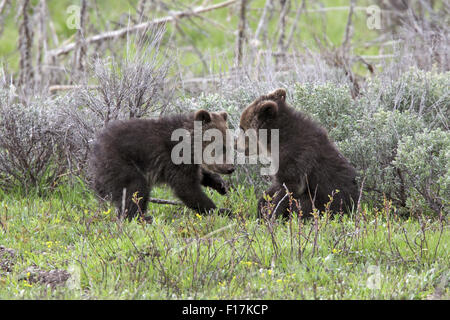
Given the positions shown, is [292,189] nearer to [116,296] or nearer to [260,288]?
[260,288]

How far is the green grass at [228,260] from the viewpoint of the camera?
17.3ft

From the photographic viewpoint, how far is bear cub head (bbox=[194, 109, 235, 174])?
7.90 m

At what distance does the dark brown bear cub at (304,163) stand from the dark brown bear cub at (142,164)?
31.1 inches

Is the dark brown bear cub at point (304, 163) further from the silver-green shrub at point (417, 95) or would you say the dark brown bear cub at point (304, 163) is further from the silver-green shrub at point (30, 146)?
the silver-green shrub at point (30, 146)

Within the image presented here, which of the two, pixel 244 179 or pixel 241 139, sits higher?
pixel 241 139

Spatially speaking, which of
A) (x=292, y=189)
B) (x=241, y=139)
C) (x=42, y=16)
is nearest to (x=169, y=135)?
(x=241, y=139)

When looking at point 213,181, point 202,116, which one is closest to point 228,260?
point 202,116

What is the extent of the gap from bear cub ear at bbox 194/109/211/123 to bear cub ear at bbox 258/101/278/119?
631 mm

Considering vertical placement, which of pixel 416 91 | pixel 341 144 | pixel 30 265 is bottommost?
pixel 30 265

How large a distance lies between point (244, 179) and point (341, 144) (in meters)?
1.51

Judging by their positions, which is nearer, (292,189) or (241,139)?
(292,189)

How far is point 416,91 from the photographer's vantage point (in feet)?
29.6
